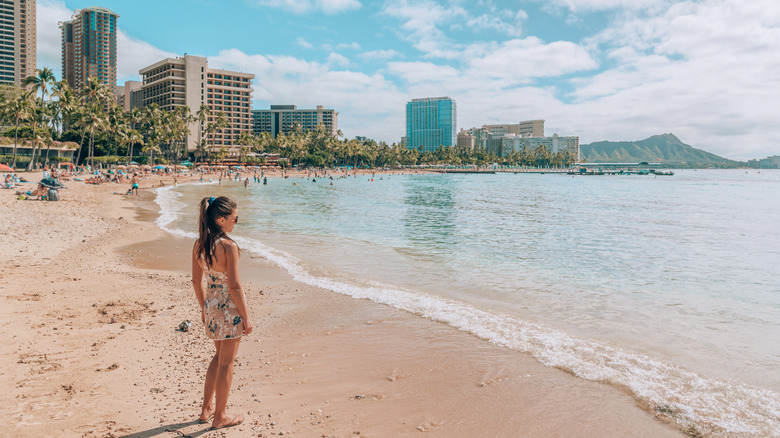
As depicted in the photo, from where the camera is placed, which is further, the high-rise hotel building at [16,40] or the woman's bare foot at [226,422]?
the high-rise hotel building at [16,40]

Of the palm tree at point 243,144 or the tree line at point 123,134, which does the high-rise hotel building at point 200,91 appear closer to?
the tree line at point 123,134

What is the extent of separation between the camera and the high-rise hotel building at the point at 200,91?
137125 millimetres

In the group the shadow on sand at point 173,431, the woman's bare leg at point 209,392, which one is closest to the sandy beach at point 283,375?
the shadow on sand at point 173,431

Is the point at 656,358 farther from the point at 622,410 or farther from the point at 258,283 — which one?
the point at 258,283

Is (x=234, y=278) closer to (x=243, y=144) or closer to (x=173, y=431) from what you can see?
(x=173, y=431)

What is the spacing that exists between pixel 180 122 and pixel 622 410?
11755 centimetres

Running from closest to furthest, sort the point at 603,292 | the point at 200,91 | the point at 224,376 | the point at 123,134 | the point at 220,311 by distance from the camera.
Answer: the point at 220,311 → the point at 224,376 → the point at 603,292 → the point at 123,134 → the point at 200,91

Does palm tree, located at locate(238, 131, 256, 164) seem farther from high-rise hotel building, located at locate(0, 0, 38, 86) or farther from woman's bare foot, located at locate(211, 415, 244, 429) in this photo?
woman's bare foot, located at locate(211, 415, 244, 429)

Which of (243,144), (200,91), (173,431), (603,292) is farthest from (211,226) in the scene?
(200,91)

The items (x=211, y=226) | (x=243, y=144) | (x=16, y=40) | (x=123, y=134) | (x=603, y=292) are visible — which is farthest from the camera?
(x=16, y=40)

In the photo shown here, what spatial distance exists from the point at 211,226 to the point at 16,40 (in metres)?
205

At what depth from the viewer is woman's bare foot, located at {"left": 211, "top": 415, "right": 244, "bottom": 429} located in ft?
13.3

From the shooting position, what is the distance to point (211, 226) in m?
3.72

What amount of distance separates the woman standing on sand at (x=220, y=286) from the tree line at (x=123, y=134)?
68.2 m
